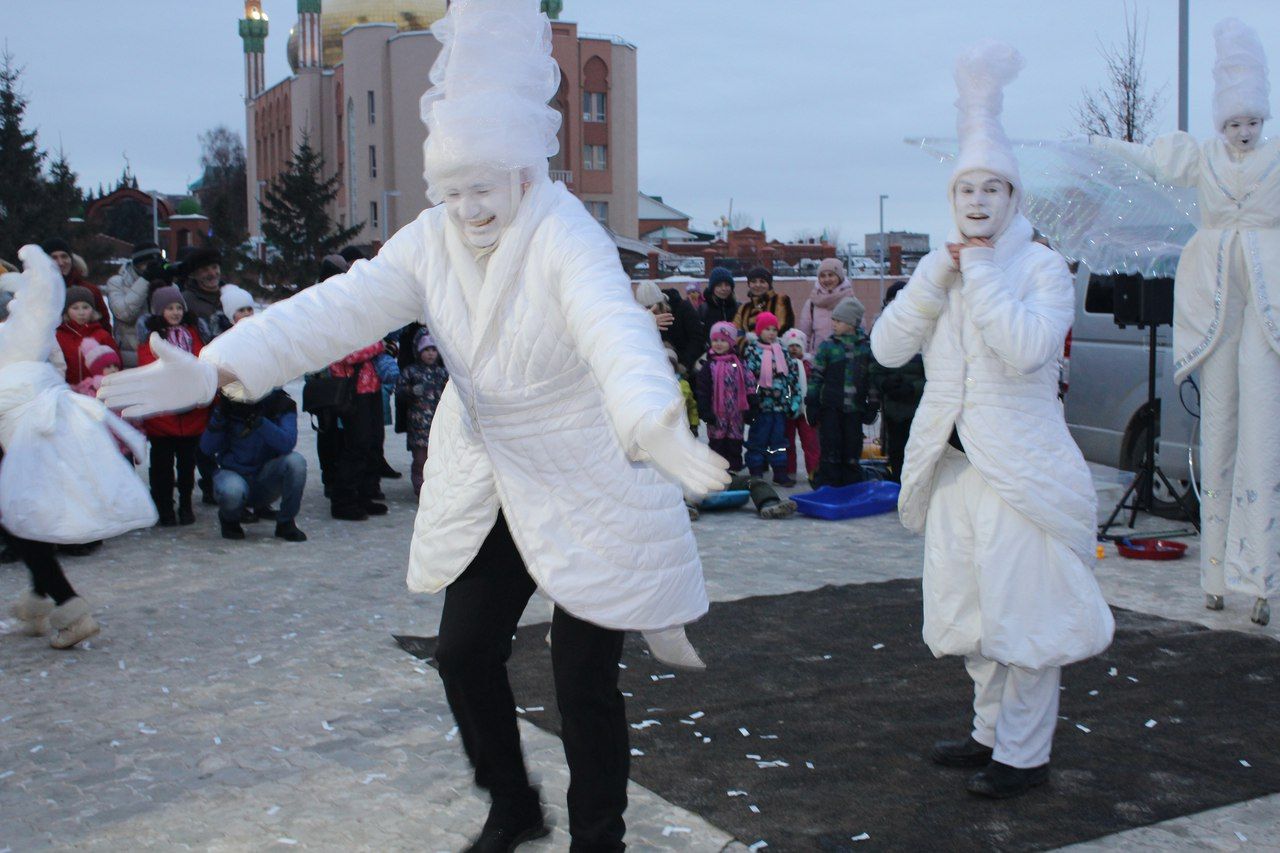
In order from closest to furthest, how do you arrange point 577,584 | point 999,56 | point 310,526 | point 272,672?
1. point 577,584
2. point 999,56
3. point 272,672
4. point 310,526

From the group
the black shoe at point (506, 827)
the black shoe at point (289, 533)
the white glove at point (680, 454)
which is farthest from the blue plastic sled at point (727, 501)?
the white glove at point (680, 454)

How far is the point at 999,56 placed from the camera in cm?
443

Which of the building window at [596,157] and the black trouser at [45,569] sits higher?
the building window at [596,157]

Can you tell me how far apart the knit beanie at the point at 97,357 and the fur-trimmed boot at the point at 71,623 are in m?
2.70

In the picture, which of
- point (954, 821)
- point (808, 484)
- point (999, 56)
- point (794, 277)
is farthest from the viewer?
point (794, 277)

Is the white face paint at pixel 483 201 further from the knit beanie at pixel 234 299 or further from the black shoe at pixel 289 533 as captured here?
the black shoe at pixel 289 533

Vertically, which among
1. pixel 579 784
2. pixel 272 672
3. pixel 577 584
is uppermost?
pixel 577 584

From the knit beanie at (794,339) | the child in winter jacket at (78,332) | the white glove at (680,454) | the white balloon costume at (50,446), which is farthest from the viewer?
the knit beanie at (794,339)

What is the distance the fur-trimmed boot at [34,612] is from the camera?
21.4 feet

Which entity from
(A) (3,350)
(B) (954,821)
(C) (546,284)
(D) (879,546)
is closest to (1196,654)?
(B) (954,821)

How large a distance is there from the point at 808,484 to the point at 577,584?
28.5ft

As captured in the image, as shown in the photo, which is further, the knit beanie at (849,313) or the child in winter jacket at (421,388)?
the knit beanie at (849,313)

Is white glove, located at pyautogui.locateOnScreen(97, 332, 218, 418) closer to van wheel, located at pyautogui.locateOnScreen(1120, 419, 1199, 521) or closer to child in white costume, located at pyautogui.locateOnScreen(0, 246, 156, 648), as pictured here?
child in white costume, located at pyautogui.locateOnScreen(0, 246, 156, 648)

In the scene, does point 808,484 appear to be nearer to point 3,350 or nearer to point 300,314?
point 3,350
